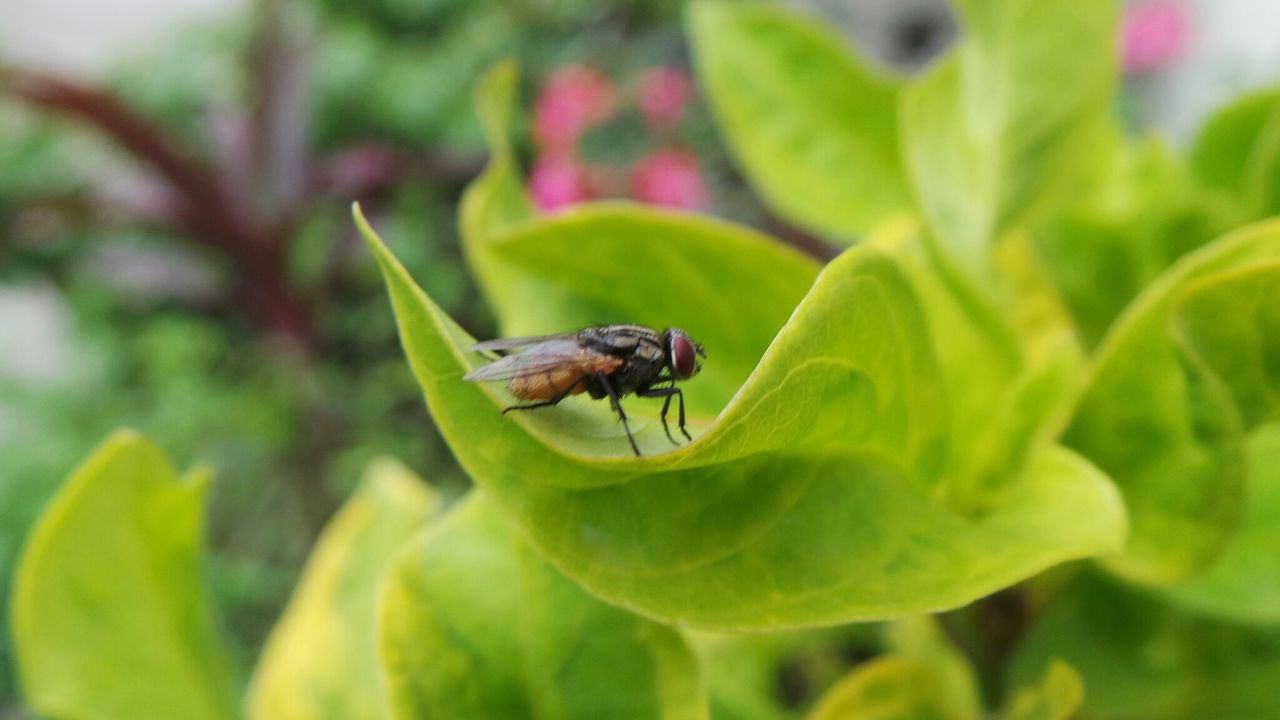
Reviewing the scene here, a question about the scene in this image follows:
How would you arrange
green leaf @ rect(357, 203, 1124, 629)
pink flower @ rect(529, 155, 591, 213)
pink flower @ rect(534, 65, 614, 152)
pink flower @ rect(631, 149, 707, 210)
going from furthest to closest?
pink flower @ rect(534, 65, 614, 152) < pink flower @ rect(631, 149, 707, 210) < pink flower @ rect(529, 155, 591, 213) < green leaf @ rect(357, 203, 1124, 629)

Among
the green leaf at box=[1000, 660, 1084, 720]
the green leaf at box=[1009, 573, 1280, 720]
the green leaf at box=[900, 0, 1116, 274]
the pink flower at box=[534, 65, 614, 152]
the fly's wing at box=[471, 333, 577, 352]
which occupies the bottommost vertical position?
the green leaf at box=[1009, 573, 1280, 720]

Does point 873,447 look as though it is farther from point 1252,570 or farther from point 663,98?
point 663,98

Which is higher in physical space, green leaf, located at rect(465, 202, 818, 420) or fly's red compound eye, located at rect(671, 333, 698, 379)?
green leaf, located at rect(465, 202, 818, 420)

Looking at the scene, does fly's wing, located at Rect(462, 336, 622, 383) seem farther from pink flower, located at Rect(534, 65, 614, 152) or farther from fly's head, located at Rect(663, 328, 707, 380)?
pink flower, located at Rect(534, 65, 614, 152)

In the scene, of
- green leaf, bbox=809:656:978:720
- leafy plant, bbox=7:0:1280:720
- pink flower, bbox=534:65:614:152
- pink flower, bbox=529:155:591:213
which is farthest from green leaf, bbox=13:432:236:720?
pink flower, bbox=534:65:614:152

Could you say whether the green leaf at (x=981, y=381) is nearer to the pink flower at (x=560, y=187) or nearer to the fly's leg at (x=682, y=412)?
the fly's leg at (x=682, y=412)

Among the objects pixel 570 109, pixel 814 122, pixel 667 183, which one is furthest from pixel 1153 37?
pixel 814 122

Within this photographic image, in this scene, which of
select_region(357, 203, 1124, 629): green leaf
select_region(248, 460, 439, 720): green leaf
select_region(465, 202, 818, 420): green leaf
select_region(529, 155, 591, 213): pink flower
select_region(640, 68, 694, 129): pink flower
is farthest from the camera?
select_region(640, 68, 694, 129): pink flower

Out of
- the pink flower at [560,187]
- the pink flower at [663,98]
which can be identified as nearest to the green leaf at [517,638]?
the pink flower at [560,187]
